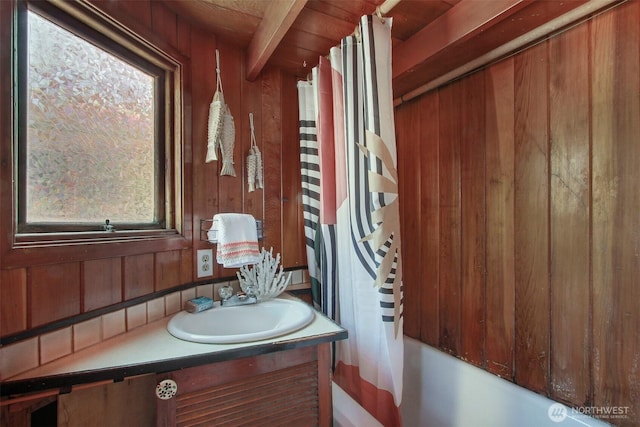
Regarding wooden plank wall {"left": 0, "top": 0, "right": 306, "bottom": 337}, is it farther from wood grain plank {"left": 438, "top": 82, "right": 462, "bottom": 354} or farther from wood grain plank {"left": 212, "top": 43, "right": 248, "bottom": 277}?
wood grain plank {"left": 438, "top": 82, "right": 462, "bottom": 354}

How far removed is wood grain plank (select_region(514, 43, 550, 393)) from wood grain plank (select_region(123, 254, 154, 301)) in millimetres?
1438

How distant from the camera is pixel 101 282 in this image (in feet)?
2.74

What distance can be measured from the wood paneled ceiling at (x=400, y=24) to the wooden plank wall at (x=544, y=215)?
0.13 m

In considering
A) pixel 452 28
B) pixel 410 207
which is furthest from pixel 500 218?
pixel 452 28

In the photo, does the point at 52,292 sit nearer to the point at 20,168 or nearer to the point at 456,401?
the point at 20,168

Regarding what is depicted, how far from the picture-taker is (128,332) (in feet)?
2.92

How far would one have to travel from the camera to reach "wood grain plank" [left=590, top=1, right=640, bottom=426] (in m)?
0.80

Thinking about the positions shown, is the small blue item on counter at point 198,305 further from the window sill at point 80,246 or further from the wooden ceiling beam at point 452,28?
the wooden ceiling beam at point 452,28

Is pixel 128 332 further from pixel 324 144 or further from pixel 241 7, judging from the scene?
pixel 241 7

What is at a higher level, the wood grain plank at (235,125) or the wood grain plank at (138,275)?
the wood grain plank at (235,125)

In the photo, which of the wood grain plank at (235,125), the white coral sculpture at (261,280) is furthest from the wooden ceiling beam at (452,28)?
the white coral sculpture at (261,280)

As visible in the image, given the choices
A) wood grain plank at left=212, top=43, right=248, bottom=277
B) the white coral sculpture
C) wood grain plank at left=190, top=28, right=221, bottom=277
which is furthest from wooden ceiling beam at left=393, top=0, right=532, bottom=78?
the white coral sculpture

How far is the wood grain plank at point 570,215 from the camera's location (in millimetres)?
889

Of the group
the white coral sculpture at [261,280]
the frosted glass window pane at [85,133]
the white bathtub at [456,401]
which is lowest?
the white bathtub at [456,401]
